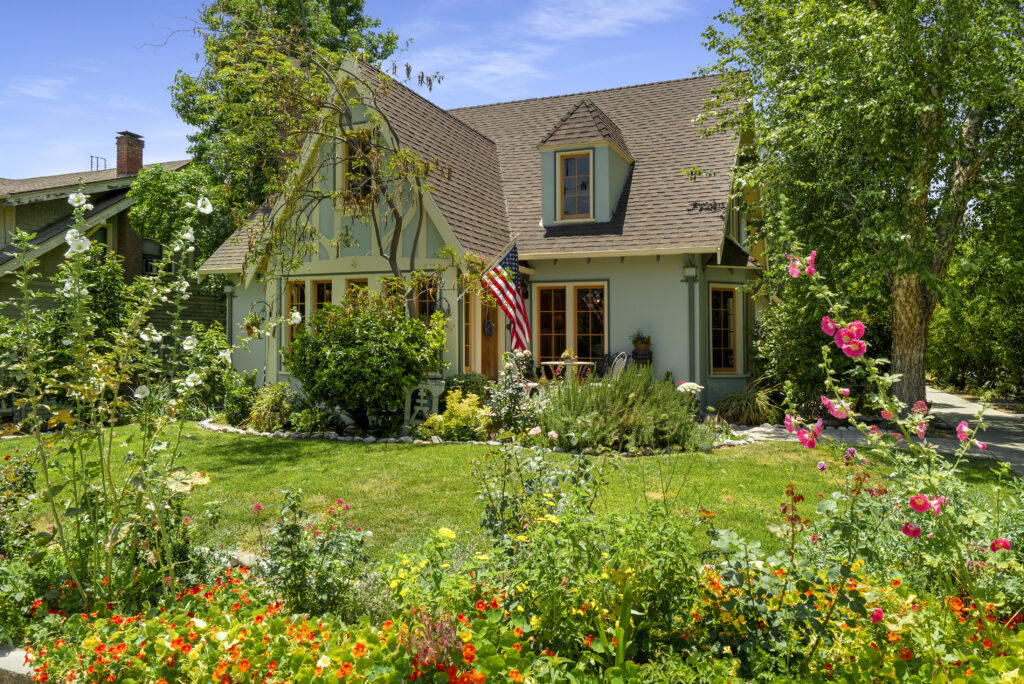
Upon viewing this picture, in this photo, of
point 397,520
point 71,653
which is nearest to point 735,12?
point 397,520

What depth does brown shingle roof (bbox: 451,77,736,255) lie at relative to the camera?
12.6 meters

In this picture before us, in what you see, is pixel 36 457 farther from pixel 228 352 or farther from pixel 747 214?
pixel 747 214

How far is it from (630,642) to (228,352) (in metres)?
2.76

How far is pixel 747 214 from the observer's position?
1425 centimetres

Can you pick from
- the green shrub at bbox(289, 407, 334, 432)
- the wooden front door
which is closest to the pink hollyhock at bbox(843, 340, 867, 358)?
the green shrub at bbox(289, 407, 334, 432)

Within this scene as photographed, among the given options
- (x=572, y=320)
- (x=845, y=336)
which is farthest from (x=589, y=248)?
(x=845, y=336)

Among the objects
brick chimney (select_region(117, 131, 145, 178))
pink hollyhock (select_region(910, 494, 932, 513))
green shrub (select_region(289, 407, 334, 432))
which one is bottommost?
green shrub (select_region(289, 407, 334, 432))

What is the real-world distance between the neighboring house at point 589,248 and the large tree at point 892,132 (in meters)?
1.57

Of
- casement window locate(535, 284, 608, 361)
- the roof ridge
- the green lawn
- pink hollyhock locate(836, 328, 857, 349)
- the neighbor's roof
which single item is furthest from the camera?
the neighbor's roof

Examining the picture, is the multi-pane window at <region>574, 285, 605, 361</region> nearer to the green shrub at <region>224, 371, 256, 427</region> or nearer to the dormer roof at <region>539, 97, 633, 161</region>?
the dormer roof at <region>539, 97, 633, 161</region>

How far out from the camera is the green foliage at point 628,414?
8.34 m

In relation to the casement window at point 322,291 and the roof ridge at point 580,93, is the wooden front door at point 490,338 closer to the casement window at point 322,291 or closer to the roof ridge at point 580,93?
the casement window at point 322,291

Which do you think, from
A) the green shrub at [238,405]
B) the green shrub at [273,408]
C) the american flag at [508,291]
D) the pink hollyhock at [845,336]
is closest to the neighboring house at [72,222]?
the green shrub at [238,405]

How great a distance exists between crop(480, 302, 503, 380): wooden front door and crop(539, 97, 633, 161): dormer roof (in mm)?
3814
